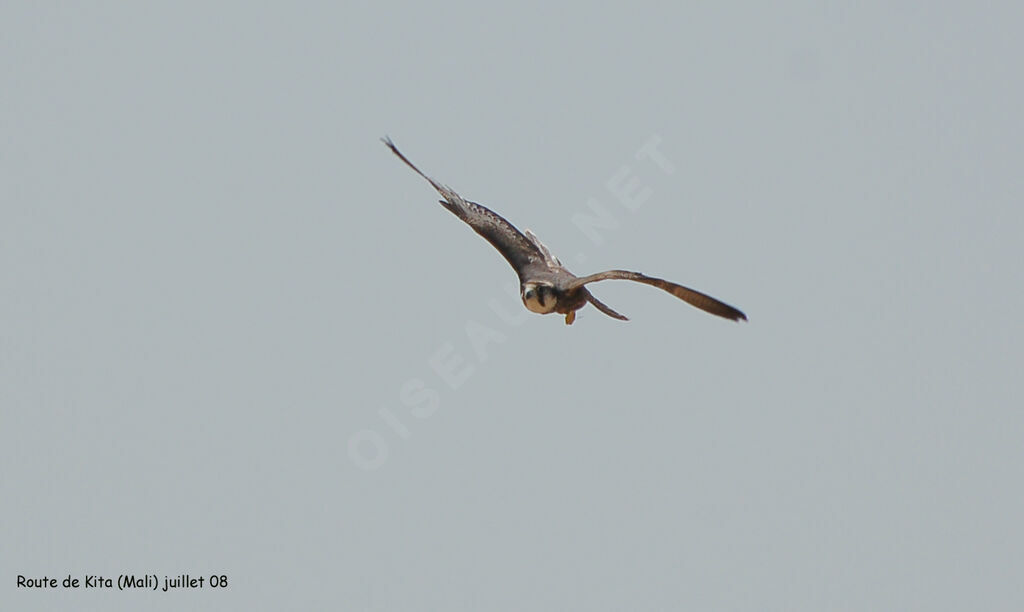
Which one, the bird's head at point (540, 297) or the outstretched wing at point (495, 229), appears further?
the outstretched wing at point (495, 229)

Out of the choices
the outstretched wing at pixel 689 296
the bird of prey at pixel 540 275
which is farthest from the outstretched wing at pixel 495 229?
the outstretched wing at pixel 689 296

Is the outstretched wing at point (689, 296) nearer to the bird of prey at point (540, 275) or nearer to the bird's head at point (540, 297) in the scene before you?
the bird of prey at point (540, 275)

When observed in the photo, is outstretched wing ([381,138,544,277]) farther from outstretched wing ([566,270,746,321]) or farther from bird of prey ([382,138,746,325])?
outstretched wing ([566,270,746,321])

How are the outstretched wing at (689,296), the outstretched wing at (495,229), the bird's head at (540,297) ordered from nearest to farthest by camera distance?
the outstretched wing at (689,296) < the bird's head at (540,297) < the outstretched wing at (495,229)

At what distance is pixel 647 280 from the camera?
15.7 m

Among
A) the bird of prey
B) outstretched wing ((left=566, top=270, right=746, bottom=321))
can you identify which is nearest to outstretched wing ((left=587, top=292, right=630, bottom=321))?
the bird of prey

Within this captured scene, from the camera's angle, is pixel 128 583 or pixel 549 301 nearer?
pixel 549 301

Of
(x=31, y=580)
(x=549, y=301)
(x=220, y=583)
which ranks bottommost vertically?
(x=31, y=580)

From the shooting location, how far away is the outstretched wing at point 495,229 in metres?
21.8

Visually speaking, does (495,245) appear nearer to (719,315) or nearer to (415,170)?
(415,170)

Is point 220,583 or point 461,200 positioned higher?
point 461,200

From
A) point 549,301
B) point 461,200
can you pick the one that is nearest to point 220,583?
point 461,200

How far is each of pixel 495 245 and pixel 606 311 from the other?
10.5 feet

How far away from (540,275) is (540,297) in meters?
0.98
